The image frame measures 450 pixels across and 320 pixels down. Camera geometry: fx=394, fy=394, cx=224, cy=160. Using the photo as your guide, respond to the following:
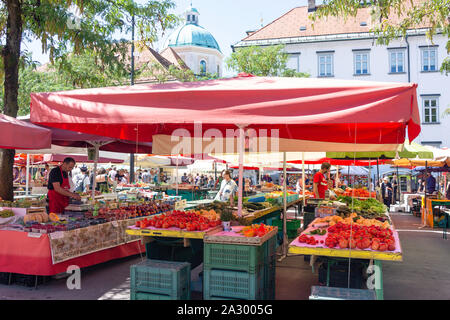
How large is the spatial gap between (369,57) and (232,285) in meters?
35.9

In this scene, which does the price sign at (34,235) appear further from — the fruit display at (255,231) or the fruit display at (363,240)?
the fruit display at (363,240)

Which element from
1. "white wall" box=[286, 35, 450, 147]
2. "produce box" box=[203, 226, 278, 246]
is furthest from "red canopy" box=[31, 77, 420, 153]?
"white wall" box=[286, 35, 450, 147]

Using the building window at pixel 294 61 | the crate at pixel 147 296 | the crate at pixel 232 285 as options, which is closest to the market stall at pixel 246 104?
the crate at pixel 232 285

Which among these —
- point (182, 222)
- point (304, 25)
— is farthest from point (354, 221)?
point (304, 25)

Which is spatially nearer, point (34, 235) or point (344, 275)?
point (344, 275)

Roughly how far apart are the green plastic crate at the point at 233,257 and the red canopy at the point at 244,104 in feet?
4.95

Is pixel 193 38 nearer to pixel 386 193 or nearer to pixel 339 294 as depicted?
pixel 386 193

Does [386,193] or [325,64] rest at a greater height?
[325,64]

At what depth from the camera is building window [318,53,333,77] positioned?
3703cm

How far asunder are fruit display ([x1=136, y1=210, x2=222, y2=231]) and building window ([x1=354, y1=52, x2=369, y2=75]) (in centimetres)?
3427

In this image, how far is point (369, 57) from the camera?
36156 mm

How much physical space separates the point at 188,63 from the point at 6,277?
176 ft

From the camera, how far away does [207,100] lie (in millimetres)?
4148
